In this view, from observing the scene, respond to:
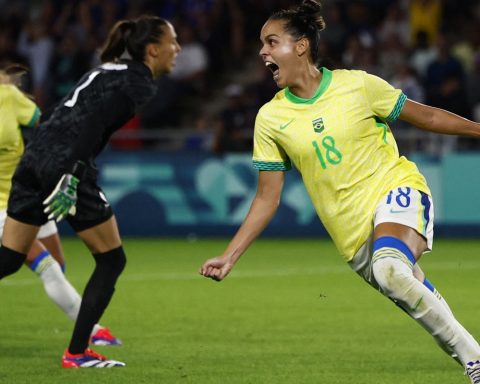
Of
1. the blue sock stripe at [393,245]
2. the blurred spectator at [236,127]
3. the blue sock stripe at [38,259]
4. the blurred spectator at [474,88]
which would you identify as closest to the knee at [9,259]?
the blue sock stripe at [38,259]

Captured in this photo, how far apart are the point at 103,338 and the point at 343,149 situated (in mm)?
3057

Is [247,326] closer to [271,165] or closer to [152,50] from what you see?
[152,50]

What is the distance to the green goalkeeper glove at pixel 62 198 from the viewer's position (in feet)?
23.8

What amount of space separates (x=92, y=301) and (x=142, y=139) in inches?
476

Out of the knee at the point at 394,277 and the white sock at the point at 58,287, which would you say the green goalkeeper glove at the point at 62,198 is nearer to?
the white sock at the point at 58,287

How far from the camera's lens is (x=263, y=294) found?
12000mm

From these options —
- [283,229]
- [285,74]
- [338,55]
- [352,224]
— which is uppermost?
[285,74]

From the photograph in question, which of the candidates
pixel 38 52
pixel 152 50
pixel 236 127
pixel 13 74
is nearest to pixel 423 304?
pixel 152 50

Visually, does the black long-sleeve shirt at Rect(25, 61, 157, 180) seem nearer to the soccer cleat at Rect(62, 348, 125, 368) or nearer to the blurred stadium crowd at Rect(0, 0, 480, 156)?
the soccer cleat at Rect(62, 348, 125, 368)

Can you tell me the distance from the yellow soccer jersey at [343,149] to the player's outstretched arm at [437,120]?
65 millimetres

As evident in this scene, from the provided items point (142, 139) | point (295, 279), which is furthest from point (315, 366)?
point (142, 139)

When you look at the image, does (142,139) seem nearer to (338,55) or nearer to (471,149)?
(338,55)

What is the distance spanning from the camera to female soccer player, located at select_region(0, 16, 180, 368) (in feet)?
24.9

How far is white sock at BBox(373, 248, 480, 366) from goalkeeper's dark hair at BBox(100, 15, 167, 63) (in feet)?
8.49
